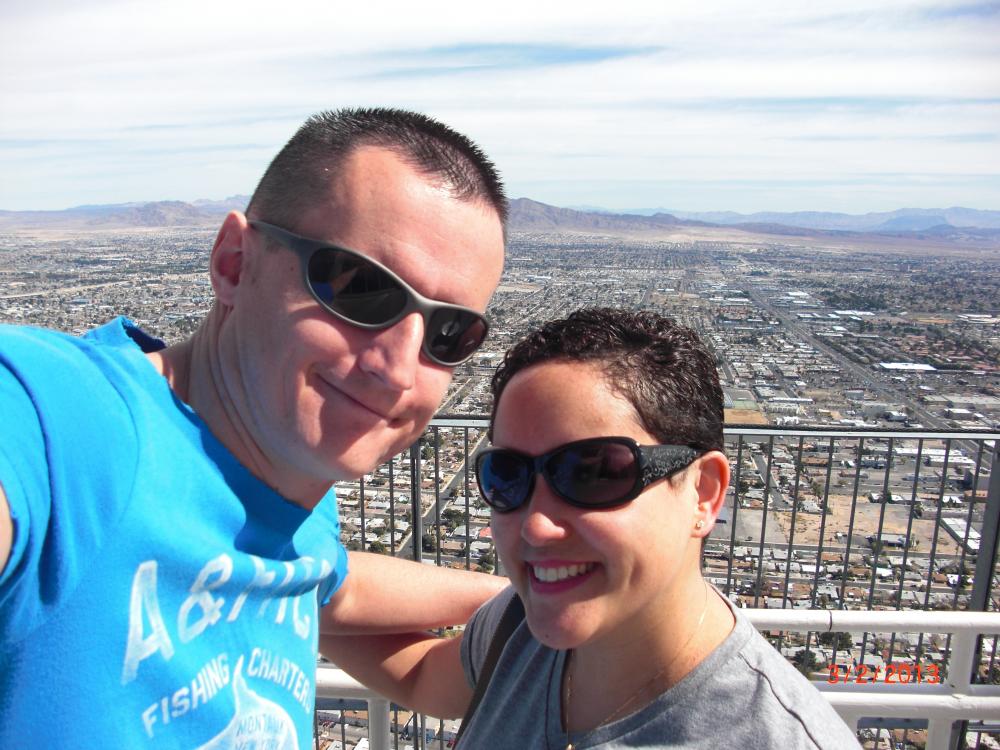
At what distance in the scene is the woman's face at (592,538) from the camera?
4.30 feet

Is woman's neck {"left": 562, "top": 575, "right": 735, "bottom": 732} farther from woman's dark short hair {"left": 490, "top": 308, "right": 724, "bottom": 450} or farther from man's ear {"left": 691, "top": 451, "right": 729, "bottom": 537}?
woman's dark short hair {"left": 490, "top": 308, "right": 724, "bottom": 450}

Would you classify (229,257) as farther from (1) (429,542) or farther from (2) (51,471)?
(1) (429,542)

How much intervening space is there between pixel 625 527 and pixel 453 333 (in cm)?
49

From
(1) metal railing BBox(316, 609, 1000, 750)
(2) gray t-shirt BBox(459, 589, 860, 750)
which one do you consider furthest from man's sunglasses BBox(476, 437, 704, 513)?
(1) metal railing BBox(316, 609, 1000, 750)

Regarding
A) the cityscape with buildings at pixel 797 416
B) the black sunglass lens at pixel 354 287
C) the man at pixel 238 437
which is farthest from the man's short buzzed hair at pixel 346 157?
the cityscape with buildings at pixel 797 416

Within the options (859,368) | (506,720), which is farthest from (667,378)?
(859,368)

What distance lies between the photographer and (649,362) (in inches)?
52.8

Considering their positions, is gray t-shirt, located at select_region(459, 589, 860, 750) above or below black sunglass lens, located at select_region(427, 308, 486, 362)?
below

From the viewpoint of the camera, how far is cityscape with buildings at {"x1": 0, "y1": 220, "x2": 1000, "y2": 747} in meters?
3.34

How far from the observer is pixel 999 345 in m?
19.7

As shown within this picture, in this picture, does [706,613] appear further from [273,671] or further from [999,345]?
[999,345]

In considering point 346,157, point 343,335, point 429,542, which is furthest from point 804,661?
point 346,157

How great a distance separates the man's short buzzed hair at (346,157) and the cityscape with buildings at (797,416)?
34 centimetres

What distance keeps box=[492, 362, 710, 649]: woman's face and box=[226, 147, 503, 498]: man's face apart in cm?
26
